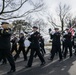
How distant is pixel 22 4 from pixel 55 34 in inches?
676

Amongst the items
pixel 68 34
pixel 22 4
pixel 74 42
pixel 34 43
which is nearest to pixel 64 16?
pixel 22 4

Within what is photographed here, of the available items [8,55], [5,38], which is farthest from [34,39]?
[8,55]

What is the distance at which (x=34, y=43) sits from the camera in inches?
441

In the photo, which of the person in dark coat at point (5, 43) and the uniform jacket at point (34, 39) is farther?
the uniform jacket at point (34, 39)

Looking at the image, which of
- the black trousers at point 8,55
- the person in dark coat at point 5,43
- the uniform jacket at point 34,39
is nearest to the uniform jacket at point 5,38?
the person in dark coat at point 5,43

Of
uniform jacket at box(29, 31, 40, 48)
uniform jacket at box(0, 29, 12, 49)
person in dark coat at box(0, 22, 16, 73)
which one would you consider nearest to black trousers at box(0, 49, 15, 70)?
person in dark coat at box(0, 22, 16, 73)

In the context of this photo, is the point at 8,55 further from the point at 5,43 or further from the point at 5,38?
the point at 5,38

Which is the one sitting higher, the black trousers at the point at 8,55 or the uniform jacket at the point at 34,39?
the uniform jacket at the point at 34,39

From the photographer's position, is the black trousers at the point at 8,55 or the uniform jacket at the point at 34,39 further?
the uniform jacket at the point at 34,39

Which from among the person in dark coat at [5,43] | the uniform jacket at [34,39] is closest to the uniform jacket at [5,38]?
the person in dark coat at [5,43]

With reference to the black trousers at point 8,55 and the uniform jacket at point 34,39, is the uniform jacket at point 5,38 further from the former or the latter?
the uniform jacket at point 34,39

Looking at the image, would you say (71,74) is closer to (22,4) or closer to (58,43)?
(58,43)

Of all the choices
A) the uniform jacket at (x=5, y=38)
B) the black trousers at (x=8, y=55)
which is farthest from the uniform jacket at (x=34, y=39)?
the black trousers at (x=8, y=55)

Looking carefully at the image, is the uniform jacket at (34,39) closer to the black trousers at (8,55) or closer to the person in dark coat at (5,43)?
the person in dark coat at (5,43)
